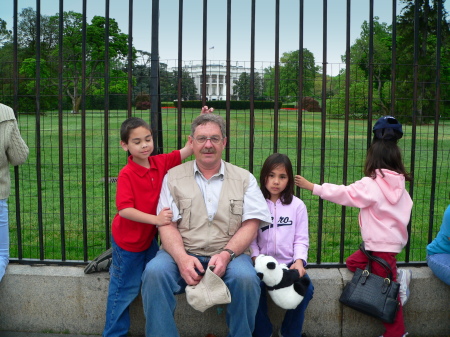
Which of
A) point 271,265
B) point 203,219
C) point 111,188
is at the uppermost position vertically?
point 203,219

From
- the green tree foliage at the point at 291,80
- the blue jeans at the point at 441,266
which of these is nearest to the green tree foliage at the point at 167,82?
the green tree foliage at the point at 291,80

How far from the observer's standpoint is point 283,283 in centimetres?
322

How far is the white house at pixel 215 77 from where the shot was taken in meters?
3.87

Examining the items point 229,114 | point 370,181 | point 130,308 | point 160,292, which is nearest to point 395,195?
point 370,181

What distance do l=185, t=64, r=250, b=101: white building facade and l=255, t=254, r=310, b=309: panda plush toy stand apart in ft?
4.52

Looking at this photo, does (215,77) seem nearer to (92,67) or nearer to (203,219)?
(92,67)

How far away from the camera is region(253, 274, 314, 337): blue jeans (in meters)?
3.40

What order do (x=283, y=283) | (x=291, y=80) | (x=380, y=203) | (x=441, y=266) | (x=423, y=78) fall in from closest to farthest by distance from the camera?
(x=283, y=283) → (x=380, y=203) → (x=441, y=266) → (x=291, y=80) → (x=423, y=78)

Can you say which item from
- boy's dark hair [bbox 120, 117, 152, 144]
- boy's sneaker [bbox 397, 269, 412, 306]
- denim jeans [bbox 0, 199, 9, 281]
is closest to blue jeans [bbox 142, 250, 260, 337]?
boy's dark hair [bbox 120, 117, 152, 144]

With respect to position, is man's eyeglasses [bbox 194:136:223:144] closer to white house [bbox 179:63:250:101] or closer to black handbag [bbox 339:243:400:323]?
white house [bbox 179:63:250:101]

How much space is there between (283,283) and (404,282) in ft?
3.17

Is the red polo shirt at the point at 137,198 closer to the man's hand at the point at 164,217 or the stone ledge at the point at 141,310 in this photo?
the man's hand at the point at 164,217

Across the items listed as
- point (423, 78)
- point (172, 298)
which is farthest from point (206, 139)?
point (423, 78)

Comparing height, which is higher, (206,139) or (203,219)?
(206,139)
